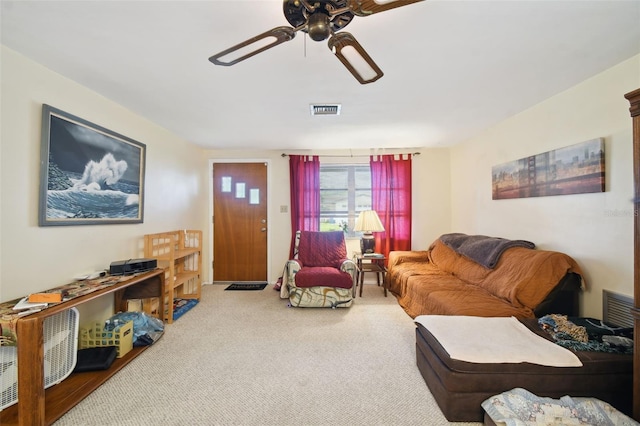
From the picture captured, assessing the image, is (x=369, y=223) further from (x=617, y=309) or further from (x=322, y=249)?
(x=617, y=309)

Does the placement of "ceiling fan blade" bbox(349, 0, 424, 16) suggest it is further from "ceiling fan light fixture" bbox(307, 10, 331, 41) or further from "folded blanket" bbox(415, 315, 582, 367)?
"folded blanket" bbox(415, 315, 582, 367)

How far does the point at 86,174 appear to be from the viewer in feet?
6.90

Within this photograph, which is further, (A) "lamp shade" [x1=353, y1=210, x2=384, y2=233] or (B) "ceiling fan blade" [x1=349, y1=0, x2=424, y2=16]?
(A) "lamp shade" [x1=353, y1=210, x2=384, y2=233]

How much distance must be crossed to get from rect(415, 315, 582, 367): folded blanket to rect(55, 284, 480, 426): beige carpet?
1.35 ft

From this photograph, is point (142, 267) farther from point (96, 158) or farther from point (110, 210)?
point (96, 158)

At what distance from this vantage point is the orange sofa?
203 centimetres

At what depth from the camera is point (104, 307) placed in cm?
234

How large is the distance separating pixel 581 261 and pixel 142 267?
3.91 m

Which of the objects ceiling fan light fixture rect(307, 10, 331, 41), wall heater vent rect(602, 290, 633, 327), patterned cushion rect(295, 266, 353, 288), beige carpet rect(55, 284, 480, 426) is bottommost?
beige carpet rect(55, 284, 480, 426)

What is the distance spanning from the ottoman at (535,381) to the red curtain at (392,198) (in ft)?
9.07

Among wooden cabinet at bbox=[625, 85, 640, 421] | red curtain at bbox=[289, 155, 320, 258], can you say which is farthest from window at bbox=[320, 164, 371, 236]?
wooden cabinet at bbox=[625, 85, 640, 421]

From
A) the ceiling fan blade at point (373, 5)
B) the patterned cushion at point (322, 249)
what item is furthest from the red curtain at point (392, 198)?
the ceiling fan blade at point (373, 5)

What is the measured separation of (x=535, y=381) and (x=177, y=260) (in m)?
3.75

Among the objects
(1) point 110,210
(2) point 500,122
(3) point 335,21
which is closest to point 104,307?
(1) point 110,210
